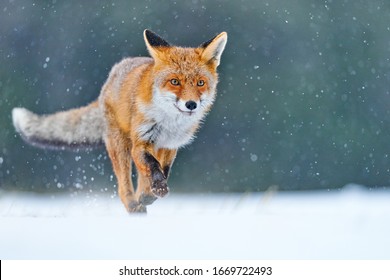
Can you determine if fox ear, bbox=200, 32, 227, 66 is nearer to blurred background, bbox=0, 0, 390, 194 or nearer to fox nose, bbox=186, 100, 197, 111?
fox nose, bbox=186, 100, 197, 111

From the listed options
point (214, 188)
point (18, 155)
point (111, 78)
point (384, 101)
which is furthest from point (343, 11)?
point (18, 155)

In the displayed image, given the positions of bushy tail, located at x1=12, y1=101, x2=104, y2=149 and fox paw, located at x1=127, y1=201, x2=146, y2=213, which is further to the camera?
bushy tail, located at x1=12, y1=101, x2=104, y2=149

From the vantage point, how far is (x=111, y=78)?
5.50 m

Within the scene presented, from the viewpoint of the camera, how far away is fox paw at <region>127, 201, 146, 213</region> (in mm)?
5172

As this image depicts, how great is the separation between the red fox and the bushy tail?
0.23 m

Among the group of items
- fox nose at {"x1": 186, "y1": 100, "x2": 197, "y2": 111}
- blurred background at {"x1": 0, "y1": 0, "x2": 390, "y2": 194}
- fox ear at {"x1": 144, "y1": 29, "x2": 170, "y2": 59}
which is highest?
fox ear at {"x1": 144, "y1": 29, "x2": 170, "y2": 59}

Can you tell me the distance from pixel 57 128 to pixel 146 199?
146 cm

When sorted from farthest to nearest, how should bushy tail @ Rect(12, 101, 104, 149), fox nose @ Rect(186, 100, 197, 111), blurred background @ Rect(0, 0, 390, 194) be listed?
blurred background @ Rect(0, 0, 390, 194) → bushy tail @ Rect(12, 101, 104, 149) → fox nose @ Rect(186, 100, 197, 111)

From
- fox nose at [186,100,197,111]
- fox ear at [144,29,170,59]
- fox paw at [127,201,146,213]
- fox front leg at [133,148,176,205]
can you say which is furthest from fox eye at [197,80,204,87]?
fox paw at [127,201,146,213]

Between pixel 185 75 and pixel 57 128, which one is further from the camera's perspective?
pixel 57 128

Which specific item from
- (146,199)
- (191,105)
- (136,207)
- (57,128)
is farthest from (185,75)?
(57,128)

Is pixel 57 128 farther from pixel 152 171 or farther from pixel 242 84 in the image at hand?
pixel 242 84

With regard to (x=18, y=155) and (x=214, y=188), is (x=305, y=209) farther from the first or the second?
(x=18, y=155)

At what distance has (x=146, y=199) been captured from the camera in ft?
16.7
